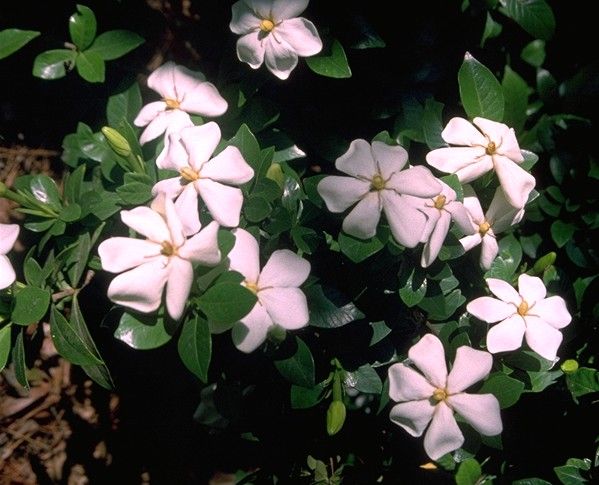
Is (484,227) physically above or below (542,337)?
above

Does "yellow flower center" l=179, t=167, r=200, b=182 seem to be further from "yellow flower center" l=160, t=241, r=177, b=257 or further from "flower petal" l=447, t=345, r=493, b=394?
"flower petal" l=447, t=345, r=493, b=394

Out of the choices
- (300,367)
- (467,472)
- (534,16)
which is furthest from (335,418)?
(534,16)

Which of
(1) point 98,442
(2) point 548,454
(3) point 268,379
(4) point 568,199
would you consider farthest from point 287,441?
(4) point 568,199

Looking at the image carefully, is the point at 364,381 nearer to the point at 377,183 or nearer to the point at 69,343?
the point at 377,183

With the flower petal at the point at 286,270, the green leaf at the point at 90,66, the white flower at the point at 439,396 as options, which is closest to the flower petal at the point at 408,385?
the white flower at the point at 439,396

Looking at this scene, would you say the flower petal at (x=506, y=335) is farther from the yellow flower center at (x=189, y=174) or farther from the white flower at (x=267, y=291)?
the yellow flower center at (x=189, y=174)
